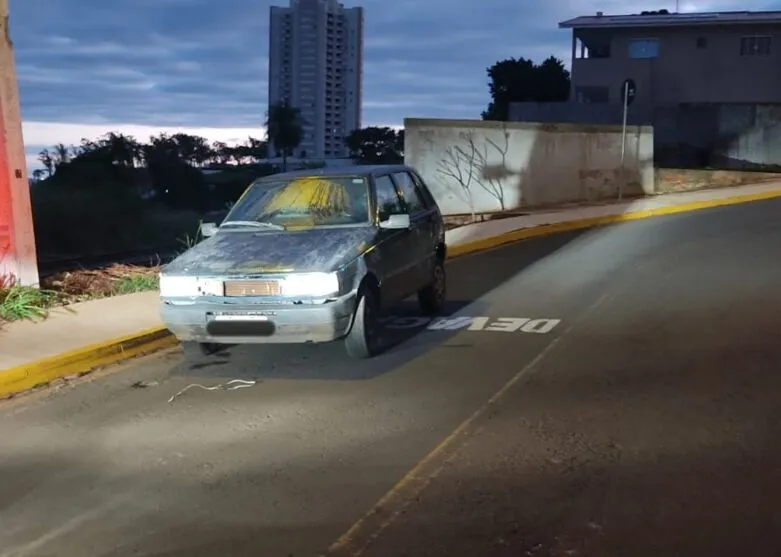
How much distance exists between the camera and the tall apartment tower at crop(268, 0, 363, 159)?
237ft

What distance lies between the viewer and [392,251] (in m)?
8.18

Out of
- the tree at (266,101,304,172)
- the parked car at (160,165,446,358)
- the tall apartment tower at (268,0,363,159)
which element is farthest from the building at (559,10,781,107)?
the parked car at (160,165,446,358)

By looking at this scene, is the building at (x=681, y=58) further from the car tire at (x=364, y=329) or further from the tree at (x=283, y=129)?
the car tire at (x=364, y=329)

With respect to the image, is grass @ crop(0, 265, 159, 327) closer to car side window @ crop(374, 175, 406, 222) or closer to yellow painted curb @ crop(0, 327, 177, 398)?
yellow painted curb @ crop(0, 327, 177, 398)

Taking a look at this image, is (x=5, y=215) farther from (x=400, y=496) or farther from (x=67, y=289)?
(x=400, y=496)

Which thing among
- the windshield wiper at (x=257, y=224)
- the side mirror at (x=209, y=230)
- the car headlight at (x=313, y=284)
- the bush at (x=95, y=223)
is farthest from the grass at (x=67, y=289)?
A: the bush at (x=95, y=223)

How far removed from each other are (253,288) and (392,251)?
156 centimetres

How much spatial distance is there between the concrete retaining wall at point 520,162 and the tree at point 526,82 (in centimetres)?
3218

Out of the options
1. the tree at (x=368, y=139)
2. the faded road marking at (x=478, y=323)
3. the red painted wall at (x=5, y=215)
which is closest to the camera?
the faded road marking at (x=478, y=323)

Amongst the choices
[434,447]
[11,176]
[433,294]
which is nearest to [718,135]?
[433,294]

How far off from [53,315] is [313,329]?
12.2ft

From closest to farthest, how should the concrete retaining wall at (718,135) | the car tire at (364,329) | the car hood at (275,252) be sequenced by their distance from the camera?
the car hood at (275,252)
the car tire at (364,329)
the concrete retaining wall at (718,135)

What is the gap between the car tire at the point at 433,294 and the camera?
9581mm

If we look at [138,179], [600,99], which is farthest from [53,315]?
[600,99]
